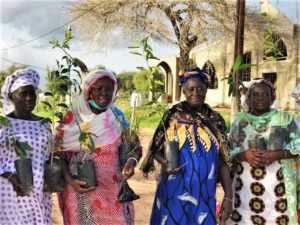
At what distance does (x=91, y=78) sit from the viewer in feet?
9.03

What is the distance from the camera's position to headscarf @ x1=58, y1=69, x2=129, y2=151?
9.11 ft

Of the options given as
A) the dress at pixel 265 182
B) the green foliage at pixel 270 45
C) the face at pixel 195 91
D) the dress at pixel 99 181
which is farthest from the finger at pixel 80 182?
the green foliage at pixel 270 45

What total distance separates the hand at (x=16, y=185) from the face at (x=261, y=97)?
1.67 metres

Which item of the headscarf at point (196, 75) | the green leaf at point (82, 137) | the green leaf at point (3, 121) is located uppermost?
the headscarf at point (196, 75)

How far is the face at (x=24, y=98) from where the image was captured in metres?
2.67

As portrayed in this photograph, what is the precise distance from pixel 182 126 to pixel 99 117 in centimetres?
56

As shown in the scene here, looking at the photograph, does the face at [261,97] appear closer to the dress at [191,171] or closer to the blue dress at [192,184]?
the dress at [191,171]

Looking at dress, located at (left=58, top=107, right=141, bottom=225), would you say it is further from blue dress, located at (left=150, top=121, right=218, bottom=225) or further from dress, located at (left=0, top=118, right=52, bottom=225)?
blue dress, located at (left=150, top=121, right=218, bottom=225)

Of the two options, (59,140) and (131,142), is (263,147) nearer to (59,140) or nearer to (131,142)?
(131,142)

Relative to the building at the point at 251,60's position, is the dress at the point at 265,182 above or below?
below

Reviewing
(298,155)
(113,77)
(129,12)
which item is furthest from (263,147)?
(129,12)

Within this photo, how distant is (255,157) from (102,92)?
1131 mm

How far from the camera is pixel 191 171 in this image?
2.84 m

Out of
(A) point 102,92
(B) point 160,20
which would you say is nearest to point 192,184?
(A) point 102,92
